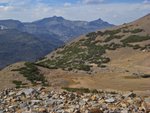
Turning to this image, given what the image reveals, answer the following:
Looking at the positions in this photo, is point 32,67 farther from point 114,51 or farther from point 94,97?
point 114,51

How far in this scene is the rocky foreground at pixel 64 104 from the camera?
2169cm

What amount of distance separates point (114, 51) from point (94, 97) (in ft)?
462

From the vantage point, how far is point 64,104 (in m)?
23.2

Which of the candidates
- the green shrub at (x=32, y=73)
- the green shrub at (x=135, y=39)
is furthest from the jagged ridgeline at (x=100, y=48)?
the green shrub at (x=32, y=73)

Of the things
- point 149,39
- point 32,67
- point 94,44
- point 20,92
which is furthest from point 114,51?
point 20,92

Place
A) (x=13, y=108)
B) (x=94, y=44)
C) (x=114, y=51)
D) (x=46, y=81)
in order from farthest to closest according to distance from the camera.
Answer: (x=94, y=44)
(x=114, y=51)
(x=46, y=81)
(x=13, y=108)

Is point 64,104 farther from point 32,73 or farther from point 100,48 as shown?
point 100,48

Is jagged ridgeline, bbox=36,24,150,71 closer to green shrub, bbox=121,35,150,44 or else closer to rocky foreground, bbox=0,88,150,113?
green shrub, bbox=121,35,150,44

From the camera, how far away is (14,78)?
209ft

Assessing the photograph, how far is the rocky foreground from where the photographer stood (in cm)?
2169

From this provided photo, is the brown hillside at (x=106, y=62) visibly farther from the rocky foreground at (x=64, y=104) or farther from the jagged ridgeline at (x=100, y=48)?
the rocky foreground at (x=64, y=104)

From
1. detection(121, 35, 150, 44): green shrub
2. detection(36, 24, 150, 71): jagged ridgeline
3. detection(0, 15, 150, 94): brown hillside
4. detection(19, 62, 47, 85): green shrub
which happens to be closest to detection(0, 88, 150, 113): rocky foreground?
detection(0, 15, 150, 94): brown hillside

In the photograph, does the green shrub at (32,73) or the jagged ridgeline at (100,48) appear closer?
the green shrub at (32,73)

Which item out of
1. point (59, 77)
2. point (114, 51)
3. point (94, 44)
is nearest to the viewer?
point (59, 77)
